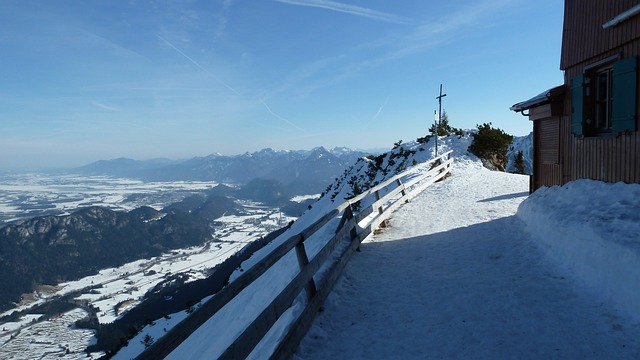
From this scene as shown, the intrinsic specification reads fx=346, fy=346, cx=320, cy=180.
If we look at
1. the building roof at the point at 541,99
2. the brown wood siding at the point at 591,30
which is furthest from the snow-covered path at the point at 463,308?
the brown wood siding at the point at 591,30

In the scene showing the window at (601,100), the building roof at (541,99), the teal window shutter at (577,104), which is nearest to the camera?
the window at (601,100)

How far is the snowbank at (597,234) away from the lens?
4945 mm

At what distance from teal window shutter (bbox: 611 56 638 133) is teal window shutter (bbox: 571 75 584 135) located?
1088 mm

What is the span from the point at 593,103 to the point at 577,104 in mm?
332

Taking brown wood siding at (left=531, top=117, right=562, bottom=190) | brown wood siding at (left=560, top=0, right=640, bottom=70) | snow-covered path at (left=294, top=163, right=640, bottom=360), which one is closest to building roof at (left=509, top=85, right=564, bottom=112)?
brown wood siding at (left=531, top=117, right=562, bottom=190)

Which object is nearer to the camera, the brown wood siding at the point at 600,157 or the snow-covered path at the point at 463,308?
the snow-covered path at the point at 463,308

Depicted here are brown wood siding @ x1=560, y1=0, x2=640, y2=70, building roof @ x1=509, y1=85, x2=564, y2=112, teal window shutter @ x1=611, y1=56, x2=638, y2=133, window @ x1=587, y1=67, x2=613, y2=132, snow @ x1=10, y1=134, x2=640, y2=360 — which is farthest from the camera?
building roof @ x1=509, y1=85, x2=564, y2=112

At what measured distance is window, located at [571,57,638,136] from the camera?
7352 millimetres

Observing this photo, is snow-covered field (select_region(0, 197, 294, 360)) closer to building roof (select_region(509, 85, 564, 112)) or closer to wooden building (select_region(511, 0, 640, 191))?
building roof (select_region(509, 85, 564, 112))

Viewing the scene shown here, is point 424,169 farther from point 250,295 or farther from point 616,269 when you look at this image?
point 616,269

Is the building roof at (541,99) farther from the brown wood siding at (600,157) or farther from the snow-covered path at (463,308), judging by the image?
the snow-covered path at (463,308)

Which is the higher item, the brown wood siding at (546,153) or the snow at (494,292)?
the brown wood siding at (546,153)

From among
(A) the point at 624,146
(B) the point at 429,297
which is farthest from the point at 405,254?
(A) the point at 624,146

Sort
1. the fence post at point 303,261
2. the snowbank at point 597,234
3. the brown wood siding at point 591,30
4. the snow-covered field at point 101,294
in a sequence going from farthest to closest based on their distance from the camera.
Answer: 1. the snow-covered field at point 101,294
2. the brown wood siding at point 591,30
3. the snowbank at point 597,234
4. the fence post at point 303,261
